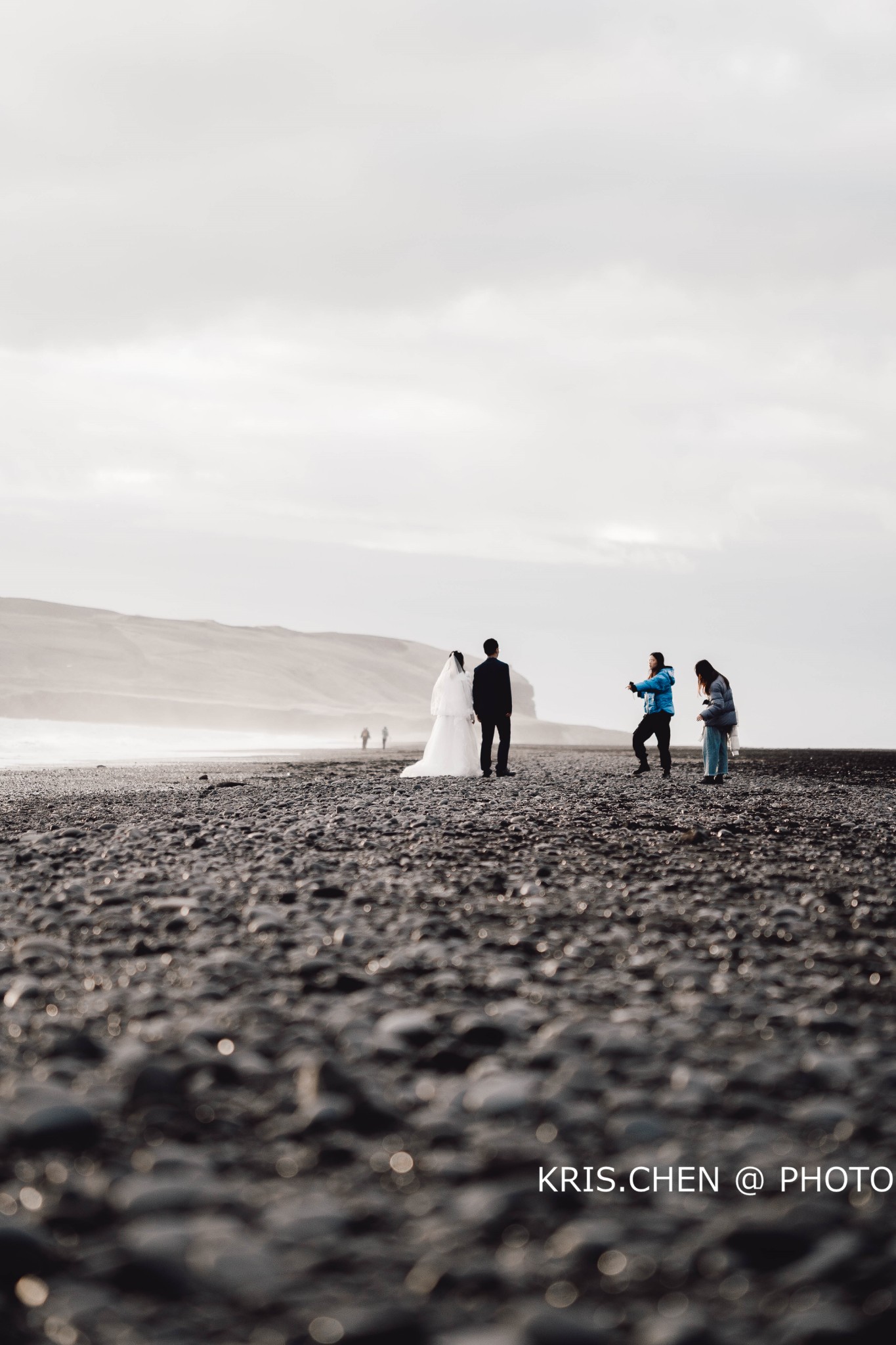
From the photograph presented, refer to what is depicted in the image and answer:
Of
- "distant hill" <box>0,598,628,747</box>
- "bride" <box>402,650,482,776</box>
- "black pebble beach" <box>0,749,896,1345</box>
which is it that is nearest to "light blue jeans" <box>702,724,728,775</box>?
"bride" <box>402,650,482,776</box>

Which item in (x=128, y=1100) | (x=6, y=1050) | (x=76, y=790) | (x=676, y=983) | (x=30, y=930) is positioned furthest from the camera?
(x=76, y=790)

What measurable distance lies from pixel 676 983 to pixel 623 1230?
7.95 ft

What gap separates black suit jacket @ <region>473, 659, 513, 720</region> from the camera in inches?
816

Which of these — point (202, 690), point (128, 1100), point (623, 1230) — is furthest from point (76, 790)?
point (202, 690)

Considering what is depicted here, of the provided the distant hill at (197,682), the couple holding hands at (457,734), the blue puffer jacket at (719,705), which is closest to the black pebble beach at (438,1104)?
the blue puffer jacket at (719,705)

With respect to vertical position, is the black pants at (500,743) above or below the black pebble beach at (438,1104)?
above

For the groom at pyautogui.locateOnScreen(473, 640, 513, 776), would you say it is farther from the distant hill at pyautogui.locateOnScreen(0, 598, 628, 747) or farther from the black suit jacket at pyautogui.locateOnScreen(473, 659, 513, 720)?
the distant hill at pyautogui.locateOnScreen(0, 598, 628, 747)

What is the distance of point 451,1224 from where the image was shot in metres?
2.85

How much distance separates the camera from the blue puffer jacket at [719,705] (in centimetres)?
2048

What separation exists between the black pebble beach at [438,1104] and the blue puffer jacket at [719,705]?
1228 cm

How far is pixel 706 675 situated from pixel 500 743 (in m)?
4.22

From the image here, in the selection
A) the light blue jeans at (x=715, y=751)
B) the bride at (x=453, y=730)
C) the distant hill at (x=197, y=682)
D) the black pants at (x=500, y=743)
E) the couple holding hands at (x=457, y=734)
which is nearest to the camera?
the black pants at (x=500, y=743)

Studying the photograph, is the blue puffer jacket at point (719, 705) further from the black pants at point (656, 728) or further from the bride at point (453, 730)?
the bride at point (453, 730)

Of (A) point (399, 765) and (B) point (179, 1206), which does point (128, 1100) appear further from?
(A) point (399, 765)
